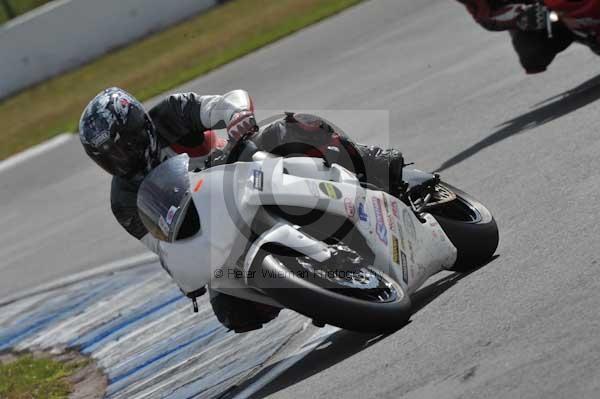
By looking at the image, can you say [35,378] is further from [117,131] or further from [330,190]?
[330,190]

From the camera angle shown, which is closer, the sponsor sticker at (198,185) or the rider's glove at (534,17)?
the sponsor sticker at (198,185)

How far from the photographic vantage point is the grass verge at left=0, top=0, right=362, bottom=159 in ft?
57.9

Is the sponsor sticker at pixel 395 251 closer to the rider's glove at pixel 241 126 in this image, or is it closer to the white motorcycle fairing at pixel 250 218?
the white motorcycle fairing at pixel 250 218

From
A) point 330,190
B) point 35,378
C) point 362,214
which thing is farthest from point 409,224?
point 35,378

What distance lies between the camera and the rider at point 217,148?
5383 millimetres

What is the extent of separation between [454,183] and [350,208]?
3105 mm

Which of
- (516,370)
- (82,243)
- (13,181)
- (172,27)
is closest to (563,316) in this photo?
(516,370)

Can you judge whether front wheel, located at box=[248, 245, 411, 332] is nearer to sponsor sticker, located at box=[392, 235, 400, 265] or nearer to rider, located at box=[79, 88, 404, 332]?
sponsor sticker, located at box=[392, 235, 400, 265]

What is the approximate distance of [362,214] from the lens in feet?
17.0

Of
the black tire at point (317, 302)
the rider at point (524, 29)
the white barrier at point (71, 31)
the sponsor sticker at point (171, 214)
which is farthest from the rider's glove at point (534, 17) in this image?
the white barrier at point (71, 31)

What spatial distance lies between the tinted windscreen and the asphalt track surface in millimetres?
860

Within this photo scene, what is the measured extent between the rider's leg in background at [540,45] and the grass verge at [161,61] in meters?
8.24

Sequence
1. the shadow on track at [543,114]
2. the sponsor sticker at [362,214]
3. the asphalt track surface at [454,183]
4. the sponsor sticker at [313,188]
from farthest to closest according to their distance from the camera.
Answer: the shadow on track at [543,114], the sponsor sticker at [362,214], the sponsor sticker at [313,188], the asphalt track surface at [454,183]

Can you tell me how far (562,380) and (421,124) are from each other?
6920 millimetres
